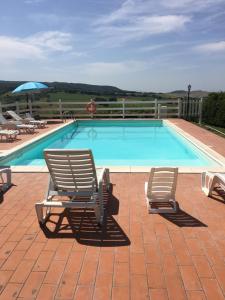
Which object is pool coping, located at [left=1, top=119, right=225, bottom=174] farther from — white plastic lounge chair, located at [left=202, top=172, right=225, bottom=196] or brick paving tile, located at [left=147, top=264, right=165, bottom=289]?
brick paving tile, located at [left=147, top=264, right=165, bottom=289]

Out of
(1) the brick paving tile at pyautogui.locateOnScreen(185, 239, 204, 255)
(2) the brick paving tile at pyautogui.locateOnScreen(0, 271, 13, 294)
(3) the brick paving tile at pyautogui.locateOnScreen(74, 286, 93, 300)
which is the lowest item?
(2) the brick paving tile at pyautogui.locateOnScreen(0, 271, 13, 294)

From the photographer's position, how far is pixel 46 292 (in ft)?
8.32

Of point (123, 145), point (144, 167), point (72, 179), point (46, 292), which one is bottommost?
point (123, 145)

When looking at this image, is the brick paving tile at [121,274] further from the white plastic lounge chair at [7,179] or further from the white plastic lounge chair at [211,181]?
the white plastic lounge chair at [7,179]

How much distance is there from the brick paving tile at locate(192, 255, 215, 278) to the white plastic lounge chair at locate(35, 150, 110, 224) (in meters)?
1.36

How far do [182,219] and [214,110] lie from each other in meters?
15.3

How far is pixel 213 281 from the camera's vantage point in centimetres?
265

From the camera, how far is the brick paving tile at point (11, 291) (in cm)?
247

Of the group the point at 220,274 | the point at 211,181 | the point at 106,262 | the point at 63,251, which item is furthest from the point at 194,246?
the point at 211,181

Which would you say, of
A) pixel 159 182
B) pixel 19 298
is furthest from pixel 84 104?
pixel 19 298

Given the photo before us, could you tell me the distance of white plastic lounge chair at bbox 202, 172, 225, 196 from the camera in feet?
14.5

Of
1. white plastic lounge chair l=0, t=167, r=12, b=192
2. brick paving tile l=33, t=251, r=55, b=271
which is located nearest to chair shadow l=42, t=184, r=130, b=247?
brick paving tile l=33, t=251, r=55, b=271

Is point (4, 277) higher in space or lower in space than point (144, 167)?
lower

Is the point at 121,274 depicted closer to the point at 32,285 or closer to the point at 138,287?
the point at 138,287
